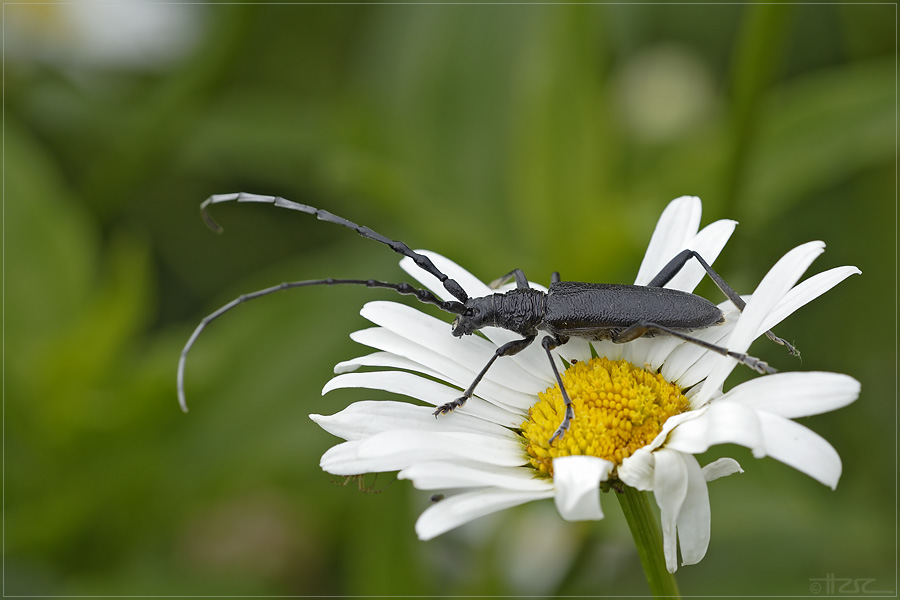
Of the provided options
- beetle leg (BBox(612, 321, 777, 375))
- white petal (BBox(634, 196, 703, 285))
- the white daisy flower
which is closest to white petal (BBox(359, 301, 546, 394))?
the white daisy flower

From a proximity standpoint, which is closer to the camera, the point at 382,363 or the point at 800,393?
the point at 800,393

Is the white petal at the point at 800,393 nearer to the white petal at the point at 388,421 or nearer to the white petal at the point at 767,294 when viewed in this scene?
the white petal at the point at 767,294

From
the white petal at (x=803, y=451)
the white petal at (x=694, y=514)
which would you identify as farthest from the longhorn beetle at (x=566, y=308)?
the white petal at (x=803, y=451)

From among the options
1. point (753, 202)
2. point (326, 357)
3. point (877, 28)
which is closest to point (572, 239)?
point (753, 202)

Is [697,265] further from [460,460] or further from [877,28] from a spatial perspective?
[877,28]

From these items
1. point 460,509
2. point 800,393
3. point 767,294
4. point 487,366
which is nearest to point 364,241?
point 487,366

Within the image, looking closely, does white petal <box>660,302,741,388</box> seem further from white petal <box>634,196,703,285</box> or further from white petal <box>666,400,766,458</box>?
white petal <box>666,400,766,458</box>

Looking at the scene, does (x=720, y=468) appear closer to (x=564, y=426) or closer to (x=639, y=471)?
(x=639, y=471)
